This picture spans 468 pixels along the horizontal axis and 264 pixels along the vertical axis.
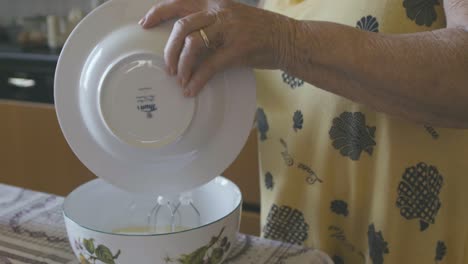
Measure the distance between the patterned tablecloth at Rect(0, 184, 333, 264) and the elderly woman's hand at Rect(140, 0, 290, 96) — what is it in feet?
0.67

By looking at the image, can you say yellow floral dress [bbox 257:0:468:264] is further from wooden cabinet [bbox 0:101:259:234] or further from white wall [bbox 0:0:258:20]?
white wall [bbox 0:0:258:20]

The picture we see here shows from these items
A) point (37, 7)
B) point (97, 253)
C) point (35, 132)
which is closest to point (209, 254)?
point (97, 253)

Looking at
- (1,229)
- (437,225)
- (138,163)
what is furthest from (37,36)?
(437,225)

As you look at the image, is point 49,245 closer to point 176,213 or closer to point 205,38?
point 176,213

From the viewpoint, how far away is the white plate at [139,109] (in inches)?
19.6

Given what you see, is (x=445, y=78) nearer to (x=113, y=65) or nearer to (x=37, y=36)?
(x=113, y=65)

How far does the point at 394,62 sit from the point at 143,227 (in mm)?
354

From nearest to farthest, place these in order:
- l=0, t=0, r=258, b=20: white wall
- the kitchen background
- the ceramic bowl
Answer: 1. the ceramic bowl
2. the kitchen background
3. l=0, t=0, r=258, b=20: white wall

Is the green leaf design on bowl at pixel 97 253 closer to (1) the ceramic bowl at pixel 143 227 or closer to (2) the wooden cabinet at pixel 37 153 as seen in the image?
(1) the ceramic bowl at pixel 143 227

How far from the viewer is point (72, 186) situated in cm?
170

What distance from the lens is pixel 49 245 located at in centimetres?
58

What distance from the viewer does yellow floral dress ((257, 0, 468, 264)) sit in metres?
0.57

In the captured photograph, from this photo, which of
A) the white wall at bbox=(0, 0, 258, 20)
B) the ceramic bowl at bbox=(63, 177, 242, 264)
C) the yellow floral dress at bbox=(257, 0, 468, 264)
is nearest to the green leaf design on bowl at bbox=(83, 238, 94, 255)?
the ceramic bowl at bbox=(63, 177, 242, 264)

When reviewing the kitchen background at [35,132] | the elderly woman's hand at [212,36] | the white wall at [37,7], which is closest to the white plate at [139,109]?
the elderly woman's hand at [212,36]
